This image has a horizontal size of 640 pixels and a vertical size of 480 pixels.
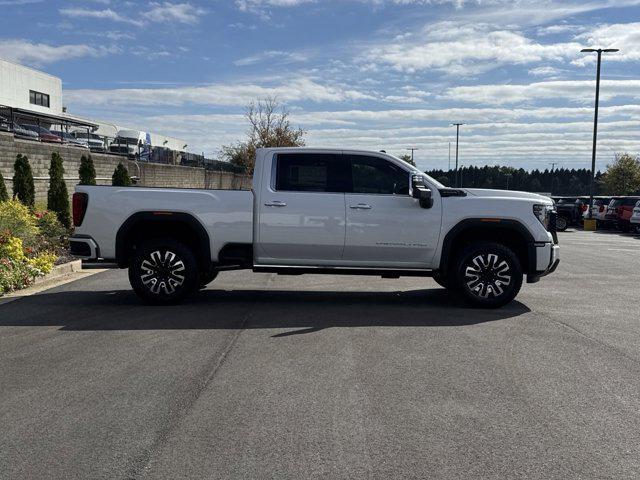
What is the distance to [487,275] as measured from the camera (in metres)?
9.12

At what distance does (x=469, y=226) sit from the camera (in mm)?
9117

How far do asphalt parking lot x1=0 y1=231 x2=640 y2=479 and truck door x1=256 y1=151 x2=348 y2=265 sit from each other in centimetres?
74

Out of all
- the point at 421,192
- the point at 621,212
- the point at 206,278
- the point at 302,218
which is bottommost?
the point at 206,278

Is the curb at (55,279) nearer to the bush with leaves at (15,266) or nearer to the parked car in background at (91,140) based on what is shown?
the bush with leaves at (15,266)

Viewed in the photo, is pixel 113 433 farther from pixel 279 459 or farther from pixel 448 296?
pixel 448 296

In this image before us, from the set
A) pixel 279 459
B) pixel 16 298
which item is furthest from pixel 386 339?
pixel 16 298

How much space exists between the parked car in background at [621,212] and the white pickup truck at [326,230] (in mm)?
26048

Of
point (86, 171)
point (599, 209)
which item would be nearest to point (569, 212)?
point (599, 209)

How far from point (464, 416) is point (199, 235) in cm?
524

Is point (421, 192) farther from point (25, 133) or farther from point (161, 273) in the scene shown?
point (25, 133)

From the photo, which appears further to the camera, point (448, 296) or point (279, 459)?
point (448, 296)

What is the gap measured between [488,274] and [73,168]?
1981cm

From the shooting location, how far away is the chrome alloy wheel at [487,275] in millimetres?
9102

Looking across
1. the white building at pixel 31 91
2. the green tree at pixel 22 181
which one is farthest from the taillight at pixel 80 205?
the white building at pixel 31 91
